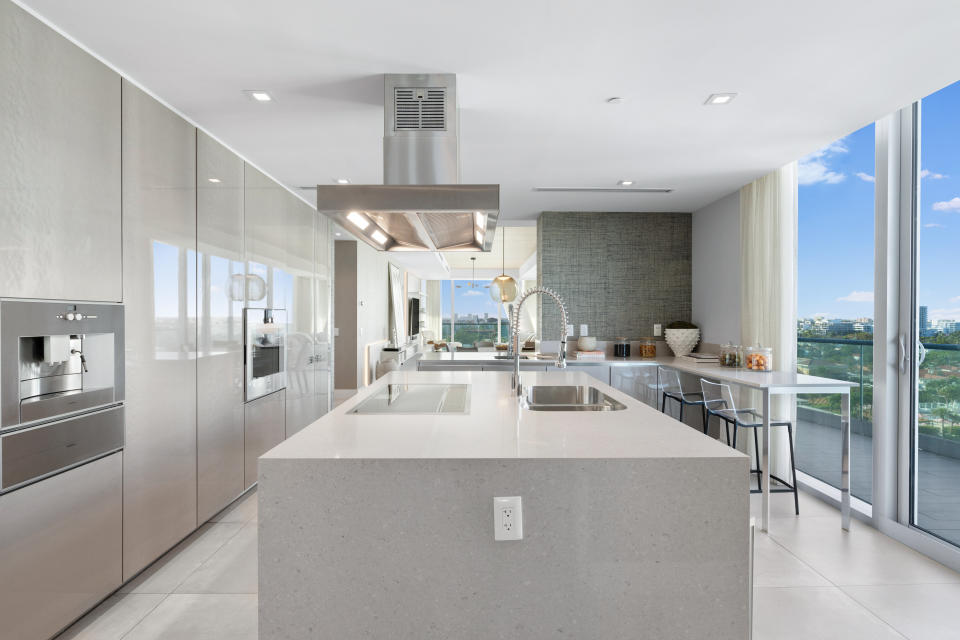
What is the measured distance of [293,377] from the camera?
402 cm

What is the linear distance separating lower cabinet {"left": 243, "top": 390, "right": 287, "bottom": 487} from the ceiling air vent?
209cm

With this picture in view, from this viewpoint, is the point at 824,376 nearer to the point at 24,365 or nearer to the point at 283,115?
the point at 283,115

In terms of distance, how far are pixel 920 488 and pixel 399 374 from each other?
2.99 meters

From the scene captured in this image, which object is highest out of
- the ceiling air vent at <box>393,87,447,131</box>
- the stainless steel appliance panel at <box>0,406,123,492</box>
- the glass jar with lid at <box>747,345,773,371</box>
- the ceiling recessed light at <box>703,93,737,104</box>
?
the ceiling recessed light at <box>703,93,737,104</box>

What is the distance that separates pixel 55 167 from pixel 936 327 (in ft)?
13.1

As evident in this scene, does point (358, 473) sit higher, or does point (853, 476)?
point (358, 473)

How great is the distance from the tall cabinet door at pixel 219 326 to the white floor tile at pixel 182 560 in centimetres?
10

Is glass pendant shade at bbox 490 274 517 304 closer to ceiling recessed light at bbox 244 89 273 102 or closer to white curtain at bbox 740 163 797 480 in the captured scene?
white curtain at bbox 740 163 797 480

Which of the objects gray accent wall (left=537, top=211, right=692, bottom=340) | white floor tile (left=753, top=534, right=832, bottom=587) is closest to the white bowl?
gray accent wall (left=537, top=211, right=692, bottom=340)

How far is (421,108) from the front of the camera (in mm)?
2371

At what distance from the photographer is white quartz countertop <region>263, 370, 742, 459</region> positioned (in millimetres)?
1402

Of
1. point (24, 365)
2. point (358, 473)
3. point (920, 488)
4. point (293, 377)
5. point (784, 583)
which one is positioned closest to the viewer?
point (358, 473)

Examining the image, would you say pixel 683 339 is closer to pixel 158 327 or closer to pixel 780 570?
pixel 780 570

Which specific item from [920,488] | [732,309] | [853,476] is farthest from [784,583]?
[732,309]
